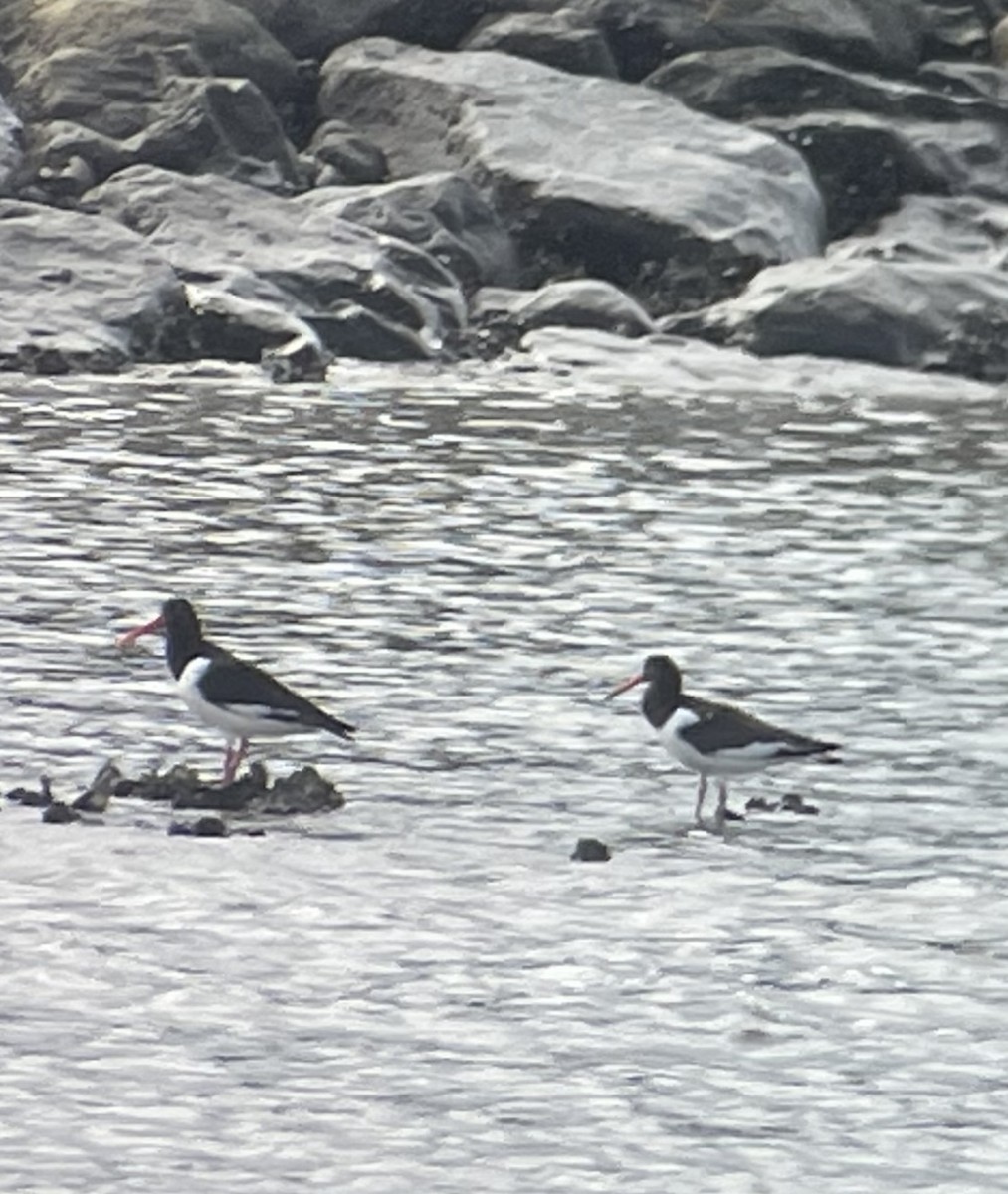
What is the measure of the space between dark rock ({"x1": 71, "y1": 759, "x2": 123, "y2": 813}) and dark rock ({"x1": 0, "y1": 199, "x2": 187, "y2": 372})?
1649 cm

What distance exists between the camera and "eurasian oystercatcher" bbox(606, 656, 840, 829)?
13.0 metres

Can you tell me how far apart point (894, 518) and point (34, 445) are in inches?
253

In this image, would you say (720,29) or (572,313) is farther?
(720,29)

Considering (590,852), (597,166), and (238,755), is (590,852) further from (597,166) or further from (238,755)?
(597,166)

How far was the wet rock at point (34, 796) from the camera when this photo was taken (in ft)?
43.2

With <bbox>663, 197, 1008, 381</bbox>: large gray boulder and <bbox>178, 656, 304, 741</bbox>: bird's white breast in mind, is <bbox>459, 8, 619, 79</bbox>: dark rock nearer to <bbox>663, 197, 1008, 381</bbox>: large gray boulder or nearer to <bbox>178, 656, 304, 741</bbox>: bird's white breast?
<bbox>663, 197, 1008, 381</bbox>: large gray boulder

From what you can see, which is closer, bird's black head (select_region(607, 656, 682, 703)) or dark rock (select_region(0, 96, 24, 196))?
bird's black head (select_region(607, 656, 682, 703))

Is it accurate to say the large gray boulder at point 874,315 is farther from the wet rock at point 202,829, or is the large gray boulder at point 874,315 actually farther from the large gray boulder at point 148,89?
the wet rock at point 202,829

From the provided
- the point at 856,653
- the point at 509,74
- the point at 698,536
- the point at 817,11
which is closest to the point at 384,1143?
the point at 856,653

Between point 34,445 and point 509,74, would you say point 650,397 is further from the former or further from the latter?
point 509,74

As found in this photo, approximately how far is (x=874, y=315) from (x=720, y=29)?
30.4ft

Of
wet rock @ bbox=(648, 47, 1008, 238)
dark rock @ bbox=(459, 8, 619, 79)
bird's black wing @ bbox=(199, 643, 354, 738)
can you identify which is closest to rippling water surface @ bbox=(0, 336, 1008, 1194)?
bird's black wing @ bbox=(199, 643, 354, 738)

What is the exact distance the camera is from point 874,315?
31969 millimetres

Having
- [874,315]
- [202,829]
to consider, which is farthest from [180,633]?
[874,315]
